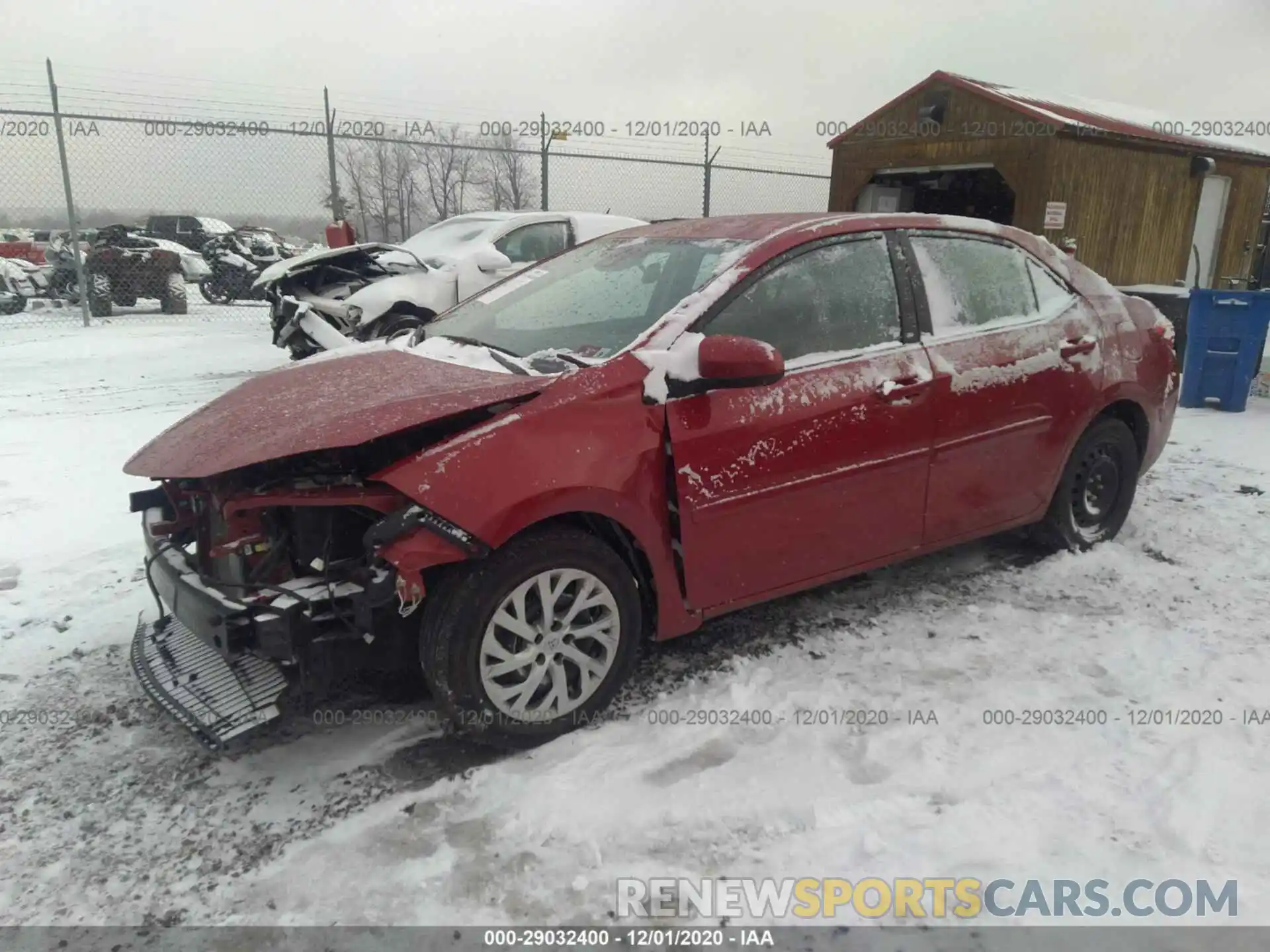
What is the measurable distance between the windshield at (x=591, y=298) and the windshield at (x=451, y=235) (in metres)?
5.24

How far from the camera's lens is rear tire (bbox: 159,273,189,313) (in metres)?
13.7

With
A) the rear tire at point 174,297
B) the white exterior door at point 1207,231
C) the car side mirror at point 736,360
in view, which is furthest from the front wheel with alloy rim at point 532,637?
the white exterior door at point 1207,231

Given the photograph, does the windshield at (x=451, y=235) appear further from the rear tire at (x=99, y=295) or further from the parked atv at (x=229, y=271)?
the rear tire at (x=99, y=295)

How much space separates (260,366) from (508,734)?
25.5ft

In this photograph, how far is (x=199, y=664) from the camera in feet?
9.40

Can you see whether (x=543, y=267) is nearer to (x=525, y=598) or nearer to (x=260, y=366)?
(x=525, y=598)

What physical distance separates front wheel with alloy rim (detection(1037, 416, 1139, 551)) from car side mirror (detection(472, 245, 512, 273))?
→ 556cm

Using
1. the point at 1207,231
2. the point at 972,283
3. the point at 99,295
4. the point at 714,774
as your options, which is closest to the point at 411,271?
the point at 972,283

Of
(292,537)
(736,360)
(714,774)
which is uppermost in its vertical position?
(736,360)

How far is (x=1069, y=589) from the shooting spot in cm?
388

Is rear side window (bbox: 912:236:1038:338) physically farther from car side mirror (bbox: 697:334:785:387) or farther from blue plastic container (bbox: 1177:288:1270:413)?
blue plastic container (bbox: 1177:288:1270:413)

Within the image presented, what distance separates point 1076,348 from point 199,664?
374 centimetres

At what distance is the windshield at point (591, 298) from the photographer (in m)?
3.11

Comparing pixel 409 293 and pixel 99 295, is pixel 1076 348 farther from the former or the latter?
pixel 99 295
